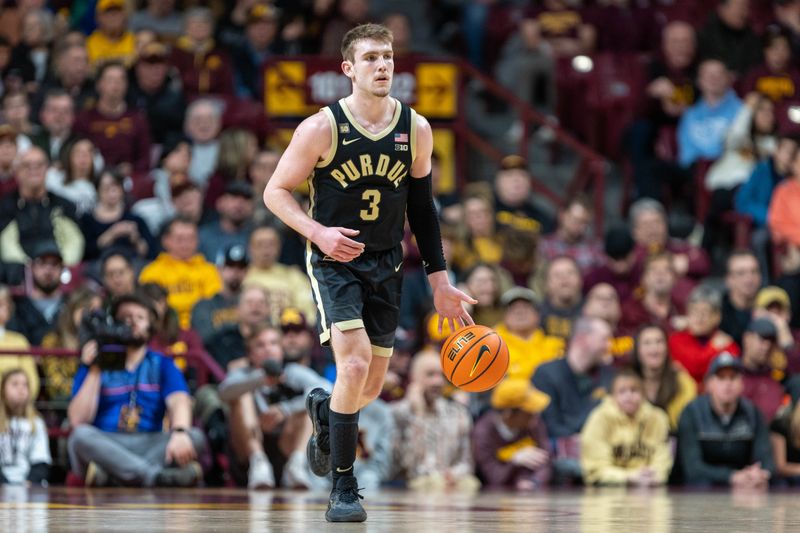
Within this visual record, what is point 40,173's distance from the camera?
555 inches

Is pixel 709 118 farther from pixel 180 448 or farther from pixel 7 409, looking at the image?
pixel 7 409

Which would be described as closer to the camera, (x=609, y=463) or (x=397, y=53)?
(x=609, y=463)

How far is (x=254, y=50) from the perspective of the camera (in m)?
17.9

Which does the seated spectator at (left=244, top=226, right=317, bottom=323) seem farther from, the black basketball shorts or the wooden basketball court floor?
the black basketball shorts

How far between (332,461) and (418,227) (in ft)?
4.35

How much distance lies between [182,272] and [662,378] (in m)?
4.20

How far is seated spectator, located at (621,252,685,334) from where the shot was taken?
14.2 meters

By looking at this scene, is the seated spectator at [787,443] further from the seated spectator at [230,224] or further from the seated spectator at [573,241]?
the seated spectator at [230,224]

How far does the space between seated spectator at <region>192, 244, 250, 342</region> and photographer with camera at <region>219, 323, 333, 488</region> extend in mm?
1045

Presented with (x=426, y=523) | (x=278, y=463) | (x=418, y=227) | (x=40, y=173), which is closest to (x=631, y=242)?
(x=278, y=463)

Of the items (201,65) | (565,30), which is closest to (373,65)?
(201,65)

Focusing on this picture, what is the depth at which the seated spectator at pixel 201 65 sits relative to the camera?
17.1m

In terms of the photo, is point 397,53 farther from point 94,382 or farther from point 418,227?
point 418,227

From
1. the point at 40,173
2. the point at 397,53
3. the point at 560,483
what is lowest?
the point at 560,483
